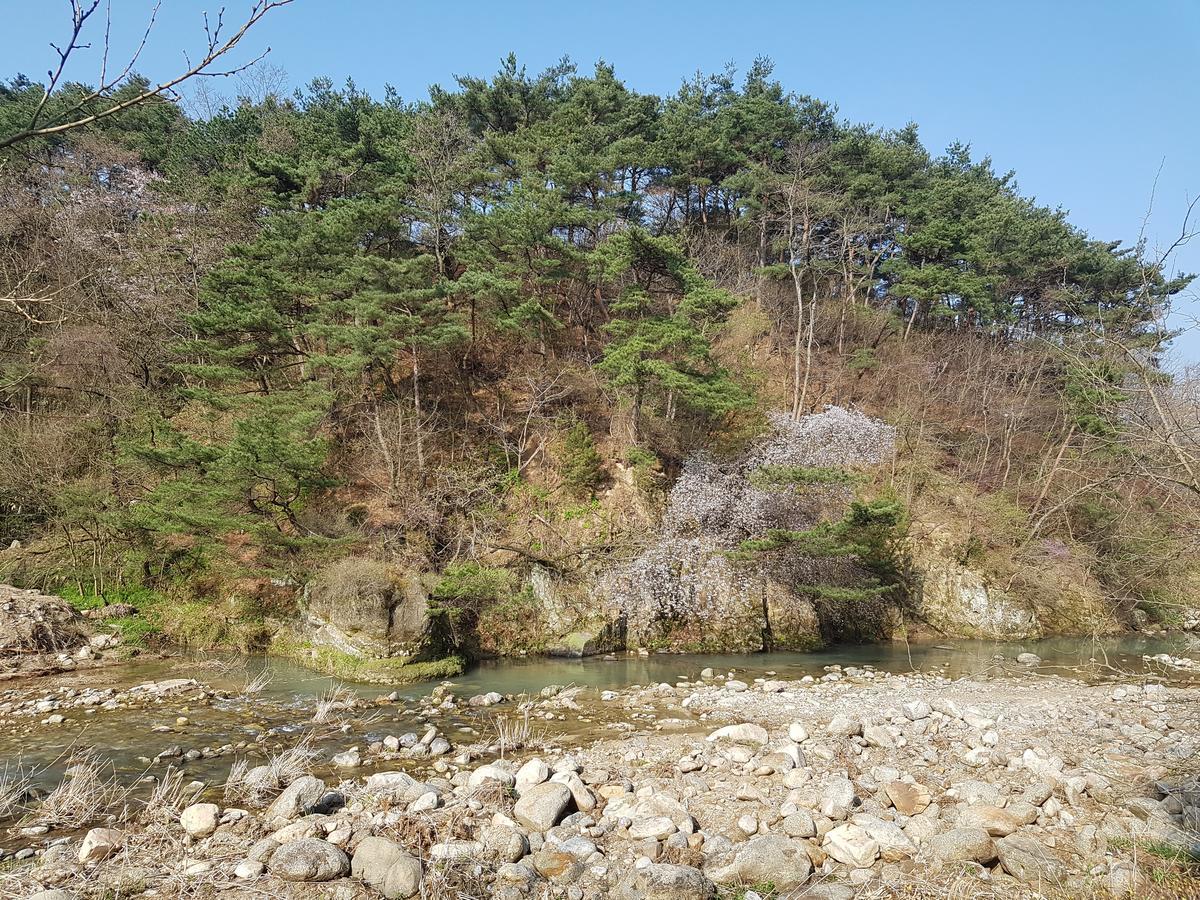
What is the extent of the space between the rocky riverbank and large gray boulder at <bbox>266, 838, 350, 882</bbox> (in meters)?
0.02

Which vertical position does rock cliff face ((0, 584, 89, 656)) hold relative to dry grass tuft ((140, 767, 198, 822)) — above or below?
above

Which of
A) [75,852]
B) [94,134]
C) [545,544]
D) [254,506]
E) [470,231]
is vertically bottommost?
[75,852]

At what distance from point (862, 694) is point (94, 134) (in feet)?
103

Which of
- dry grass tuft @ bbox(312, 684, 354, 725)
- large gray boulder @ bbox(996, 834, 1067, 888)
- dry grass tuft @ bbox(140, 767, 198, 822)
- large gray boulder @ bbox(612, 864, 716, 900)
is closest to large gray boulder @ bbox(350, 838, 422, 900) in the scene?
large gray boulder @ bbox(612, 864, 716, 900)

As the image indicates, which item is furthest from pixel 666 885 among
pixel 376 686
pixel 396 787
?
pixel 376 686

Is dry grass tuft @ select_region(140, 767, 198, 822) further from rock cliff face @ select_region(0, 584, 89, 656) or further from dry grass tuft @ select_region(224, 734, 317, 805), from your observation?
rock cliff face @ select_region(0, 584, 89, 656)

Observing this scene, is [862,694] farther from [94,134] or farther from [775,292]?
[94,134]

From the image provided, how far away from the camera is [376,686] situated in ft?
40.0

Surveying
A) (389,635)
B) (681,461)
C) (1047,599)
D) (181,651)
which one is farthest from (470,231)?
(1047,599)

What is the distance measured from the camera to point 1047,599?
61.7ft

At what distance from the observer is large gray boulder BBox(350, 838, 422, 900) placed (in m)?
5.06

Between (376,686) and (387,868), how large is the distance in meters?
7.52

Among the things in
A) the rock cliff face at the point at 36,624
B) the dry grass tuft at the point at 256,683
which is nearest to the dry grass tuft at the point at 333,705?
the dry grass tuft at the point at 256,683

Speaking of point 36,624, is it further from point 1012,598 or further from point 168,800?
point 1012,598
